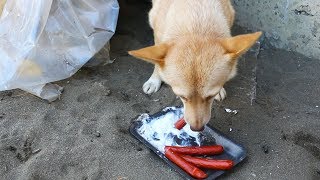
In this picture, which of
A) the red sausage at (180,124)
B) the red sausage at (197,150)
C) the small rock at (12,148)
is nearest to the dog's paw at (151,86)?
the red sausage at (180,124)

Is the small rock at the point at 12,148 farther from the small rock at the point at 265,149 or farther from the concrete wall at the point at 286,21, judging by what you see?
the concrete wall at the point at 286,21

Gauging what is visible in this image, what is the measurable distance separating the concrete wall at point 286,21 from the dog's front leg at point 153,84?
1.25 m

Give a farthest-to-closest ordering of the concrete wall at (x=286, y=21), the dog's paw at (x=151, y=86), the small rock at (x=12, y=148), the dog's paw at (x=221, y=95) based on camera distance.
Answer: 1. the concrete wall at (x=286, y=21)
2. the dog's paw at (x=151, y=86)
3. the dog's paw at (x=221, y=95)
4. the small rock at (x=12, y=148)

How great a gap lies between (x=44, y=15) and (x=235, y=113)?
1.71 m

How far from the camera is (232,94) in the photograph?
3863mm

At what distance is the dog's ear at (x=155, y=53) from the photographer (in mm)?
2705

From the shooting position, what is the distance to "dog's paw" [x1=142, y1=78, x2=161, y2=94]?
12.7ft

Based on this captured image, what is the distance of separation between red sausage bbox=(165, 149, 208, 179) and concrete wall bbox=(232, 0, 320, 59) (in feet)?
6.37

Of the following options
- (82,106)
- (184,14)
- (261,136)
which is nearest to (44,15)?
(82,106)

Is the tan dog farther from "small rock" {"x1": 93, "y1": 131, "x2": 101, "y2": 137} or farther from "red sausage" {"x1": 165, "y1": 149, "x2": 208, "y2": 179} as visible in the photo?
"small rock" {"x1": 93, "y1": 131, "x2": 101, "y2": 137}

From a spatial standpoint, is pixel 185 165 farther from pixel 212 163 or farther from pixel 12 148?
pixel 12 148

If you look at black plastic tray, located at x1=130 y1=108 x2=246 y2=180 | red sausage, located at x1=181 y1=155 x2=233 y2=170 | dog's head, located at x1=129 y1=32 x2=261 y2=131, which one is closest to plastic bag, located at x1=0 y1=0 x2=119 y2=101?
black plastic tray, located at x1=130 y1=108 x2=246 y2=180

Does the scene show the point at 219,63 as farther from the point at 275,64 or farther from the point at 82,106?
the point at 275,64

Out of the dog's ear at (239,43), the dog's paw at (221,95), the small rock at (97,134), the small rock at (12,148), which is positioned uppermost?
the dog's ear at (239,43)
